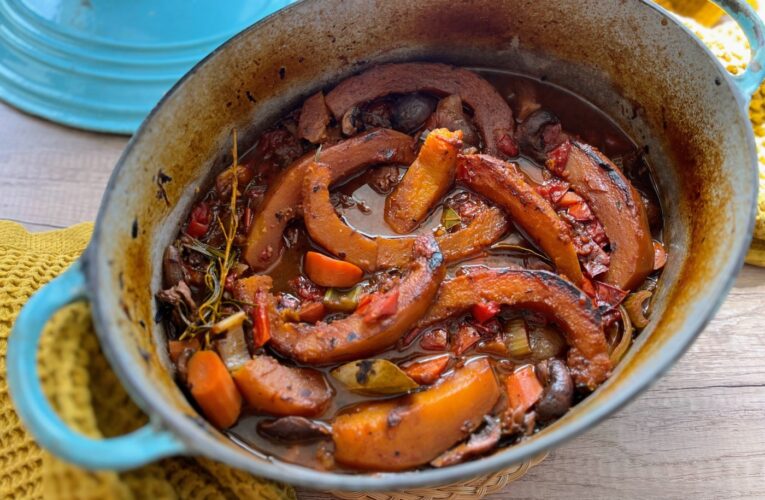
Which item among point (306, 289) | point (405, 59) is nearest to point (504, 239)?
point (306, 289)

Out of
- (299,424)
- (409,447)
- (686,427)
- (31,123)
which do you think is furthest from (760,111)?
(31,123)

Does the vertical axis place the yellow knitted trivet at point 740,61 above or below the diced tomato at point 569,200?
above

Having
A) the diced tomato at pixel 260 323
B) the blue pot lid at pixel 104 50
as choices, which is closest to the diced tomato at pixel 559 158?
the diced tomato at pixel 260 323

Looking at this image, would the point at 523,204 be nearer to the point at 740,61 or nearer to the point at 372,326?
the point at 372,326

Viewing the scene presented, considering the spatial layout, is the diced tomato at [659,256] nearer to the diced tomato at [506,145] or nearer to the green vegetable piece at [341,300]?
the diced tomato at [506,145]

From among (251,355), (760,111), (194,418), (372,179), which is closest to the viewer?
(194,418)

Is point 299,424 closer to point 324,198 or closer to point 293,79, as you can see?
point 324,198
